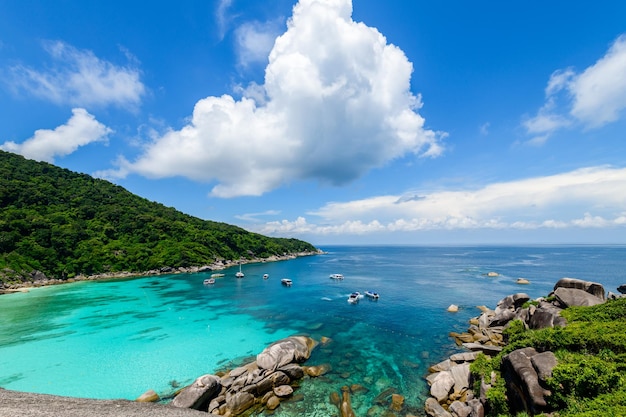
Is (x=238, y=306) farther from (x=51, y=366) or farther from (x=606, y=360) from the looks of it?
(x=606, y=360)

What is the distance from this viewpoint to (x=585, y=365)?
41.7 feet

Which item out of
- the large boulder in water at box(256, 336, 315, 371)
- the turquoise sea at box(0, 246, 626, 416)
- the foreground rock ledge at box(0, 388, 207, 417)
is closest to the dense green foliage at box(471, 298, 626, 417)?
the turquoise sea at box(0, 246, 626, 416)

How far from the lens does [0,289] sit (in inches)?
2397

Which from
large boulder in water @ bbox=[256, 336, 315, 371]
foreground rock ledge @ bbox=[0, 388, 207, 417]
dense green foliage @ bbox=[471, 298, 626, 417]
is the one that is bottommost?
large boulder in water @ bbox=[256, 336, 315, 371]

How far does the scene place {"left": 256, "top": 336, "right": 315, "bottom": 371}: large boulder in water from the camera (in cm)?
2359

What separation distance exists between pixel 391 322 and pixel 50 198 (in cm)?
13917

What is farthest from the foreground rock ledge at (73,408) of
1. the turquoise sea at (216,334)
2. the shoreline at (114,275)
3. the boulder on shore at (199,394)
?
the shoreline at (114,275)

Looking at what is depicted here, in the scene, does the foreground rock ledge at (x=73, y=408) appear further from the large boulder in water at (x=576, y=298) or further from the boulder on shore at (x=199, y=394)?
the large boulder in water at (x=576, y=298)

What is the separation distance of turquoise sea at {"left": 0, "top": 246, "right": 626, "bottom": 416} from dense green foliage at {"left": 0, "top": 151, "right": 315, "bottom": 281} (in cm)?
1909

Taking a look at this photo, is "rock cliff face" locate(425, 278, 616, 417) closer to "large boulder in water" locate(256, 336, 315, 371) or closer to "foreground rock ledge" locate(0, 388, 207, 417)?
"large boulder in water" locate(256, 336, 315, 371)

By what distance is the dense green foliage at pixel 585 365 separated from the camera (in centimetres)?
1156

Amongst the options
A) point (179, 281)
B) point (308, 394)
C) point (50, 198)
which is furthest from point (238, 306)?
point (50, 198)

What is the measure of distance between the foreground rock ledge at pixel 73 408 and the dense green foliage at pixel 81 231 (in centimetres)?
7791

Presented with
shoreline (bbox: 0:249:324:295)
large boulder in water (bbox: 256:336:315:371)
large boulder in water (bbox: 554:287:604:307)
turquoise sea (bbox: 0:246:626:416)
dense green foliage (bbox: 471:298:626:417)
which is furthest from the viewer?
shoreline (bbox: 0:249:324:295)
